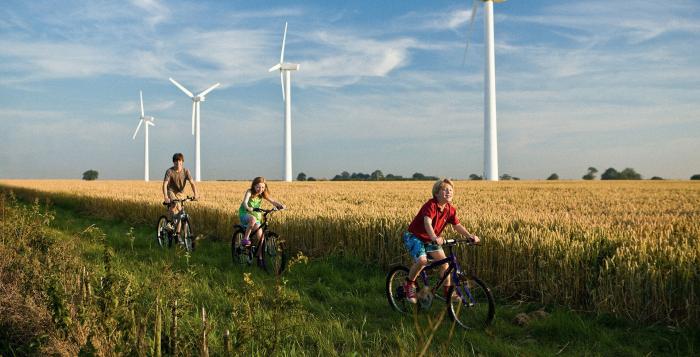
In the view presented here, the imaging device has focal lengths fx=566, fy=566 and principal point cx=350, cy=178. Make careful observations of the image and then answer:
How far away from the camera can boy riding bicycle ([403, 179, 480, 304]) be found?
6.91m

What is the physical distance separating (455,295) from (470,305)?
0.27 meters

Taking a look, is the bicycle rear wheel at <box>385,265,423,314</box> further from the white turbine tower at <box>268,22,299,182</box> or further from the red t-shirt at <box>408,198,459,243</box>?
the white turbine tower at <box>268,22,299,182</box>

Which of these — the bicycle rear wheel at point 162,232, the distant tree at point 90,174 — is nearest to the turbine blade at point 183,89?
the bicycle rear wheel at point 162,232

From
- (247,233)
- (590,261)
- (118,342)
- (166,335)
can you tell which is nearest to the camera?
(118,342)

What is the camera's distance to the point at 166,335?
5.42 metres

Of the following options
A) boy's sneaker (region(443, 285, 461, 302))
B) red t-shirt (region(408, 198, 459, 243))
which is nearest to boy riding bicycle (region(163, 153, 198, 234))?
red t-shirt (region(408, 198, 459, 243))

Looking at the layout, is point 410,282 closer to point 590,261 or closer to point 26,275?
point 590,261

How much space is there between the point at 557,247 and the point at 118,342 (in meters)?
6.17

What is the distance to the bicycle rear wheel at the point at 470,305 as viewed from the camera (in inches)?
269

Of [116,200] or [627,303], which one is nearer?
[627,303]

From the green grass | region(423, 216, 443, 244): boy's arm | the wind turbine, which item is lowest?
the green grass

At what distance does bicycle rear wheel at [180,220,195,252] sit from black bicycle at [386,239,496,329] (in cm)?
669

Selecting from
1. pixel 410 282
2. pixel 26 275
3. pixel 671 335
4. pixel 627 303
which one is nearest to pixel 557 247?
pixel 627 303

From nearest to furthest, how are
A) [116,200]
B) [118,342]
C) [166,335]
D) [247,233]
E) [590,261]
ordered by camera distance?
[118,342], [166,335], [590,261], [247,233], [116,200]
